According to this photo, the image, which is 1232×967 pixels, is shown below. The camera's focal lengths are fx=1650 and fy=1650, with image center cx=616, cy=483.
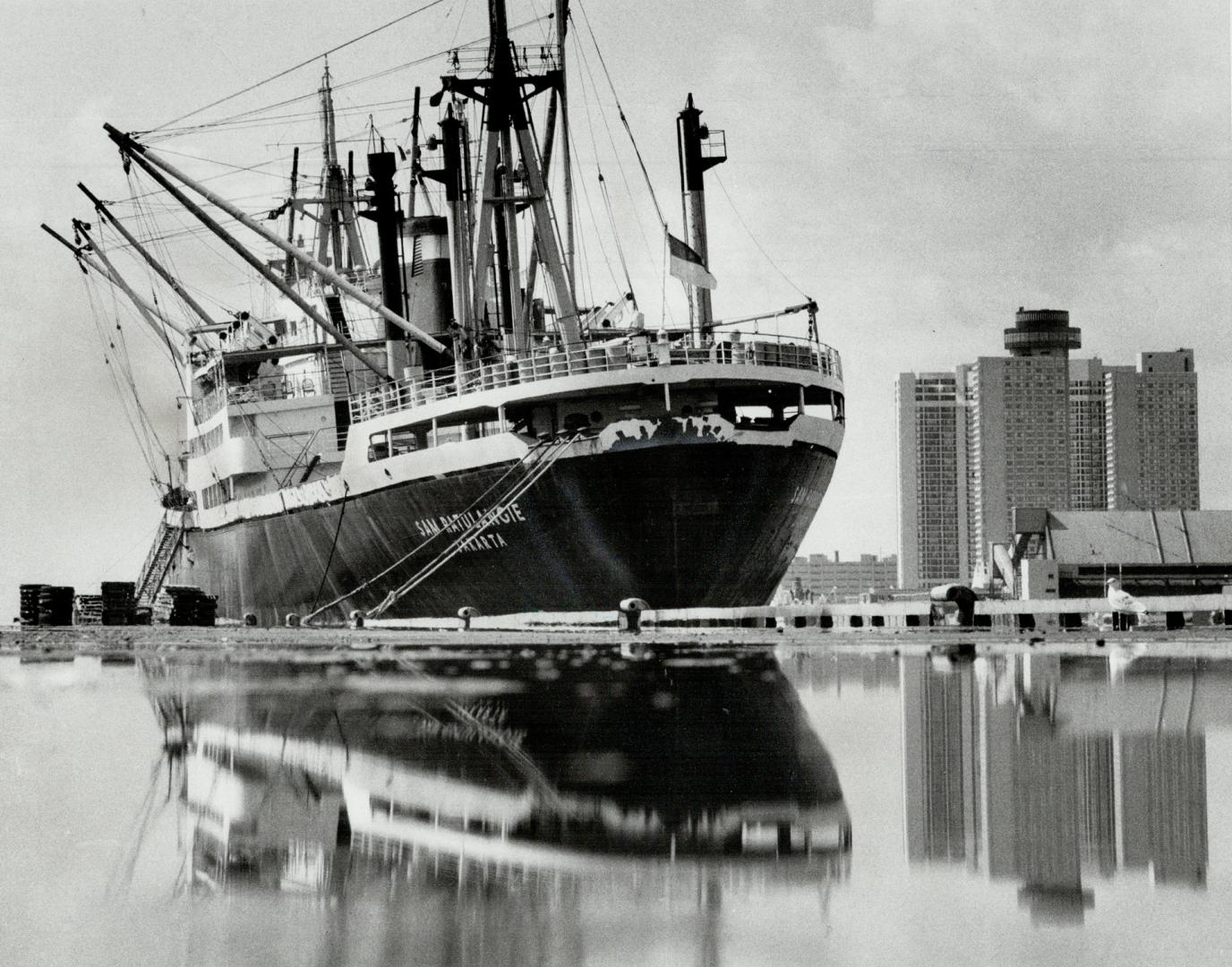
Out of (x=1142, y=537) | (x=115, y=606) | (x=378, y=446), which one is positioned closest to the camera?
(x=378, y=446)

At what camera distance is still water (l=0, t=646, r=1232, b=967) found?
6.20 m

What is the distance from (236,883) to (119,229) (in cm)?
5591

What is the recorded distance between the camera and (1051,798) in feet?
31.4

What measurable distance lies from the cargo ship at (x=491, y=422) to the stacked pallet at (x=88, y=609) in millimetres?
4549

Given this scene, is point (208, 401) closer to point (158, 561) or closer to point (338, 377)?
point (338, 377)

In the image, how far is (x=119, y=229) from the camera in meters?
59.7

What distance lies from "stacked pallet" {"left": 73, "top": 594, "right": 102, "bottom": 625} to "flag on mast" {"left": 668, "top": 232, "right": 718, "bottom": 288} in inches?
1151

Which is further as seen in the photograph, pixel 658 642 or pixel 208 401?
pixel 208 401

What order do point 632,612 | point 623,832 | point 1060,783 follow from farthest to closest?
1. point 632,612
2. point 1060,783
3. point 623,832

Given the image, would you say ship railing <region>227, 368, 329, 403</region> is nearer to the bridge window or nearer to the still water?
the bridge window

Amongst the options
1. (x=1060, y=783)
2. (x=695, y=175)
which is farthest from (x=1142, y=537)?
(x=1060, y=783)

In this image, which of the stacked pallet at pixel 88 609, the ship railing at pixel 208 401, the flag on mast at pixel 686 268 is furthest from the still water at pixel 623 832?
the stacked pallet at pixel 88 609

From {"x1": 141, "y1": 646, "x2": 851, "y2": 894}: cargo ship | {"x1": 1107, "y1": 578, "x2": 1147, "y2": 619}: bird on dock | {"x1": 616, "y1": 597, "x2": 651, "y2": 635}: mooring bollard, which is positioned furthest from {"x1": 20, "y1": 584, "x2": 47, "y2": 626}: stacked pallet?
{"x1": 141, "y1": 646, "x2": 851, "y2": 894}: cargo ship

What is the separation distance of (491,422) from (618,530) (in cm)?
538
